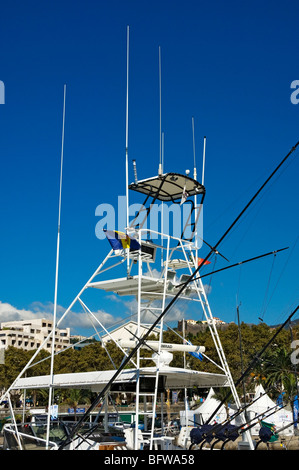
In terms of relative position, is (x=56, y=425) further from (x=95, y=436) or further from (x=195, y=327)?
(x=195, y=327)

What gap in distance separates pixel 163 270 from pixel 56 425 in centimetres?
689

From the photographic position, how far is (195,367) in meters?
70.2

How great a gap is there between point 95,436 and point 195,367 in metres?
54.7

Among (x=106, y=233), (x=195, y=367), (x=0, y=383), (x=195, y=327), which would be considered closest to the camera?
(x=106, y=233)

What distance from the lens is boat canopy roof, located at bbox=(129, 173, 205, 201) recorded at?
20.3m

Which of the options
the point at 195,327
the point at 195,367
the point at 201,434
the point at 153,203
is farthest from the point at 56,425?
the point at 195,327

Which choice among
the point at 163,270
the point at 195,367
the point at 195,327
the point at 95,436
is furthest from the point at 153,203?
the point at 195,327

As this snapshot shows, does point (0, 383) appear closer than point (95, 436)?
No

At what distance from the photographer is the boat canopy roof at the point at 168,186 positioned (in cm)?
2028

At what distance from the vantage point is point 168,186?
20938 millimetres
